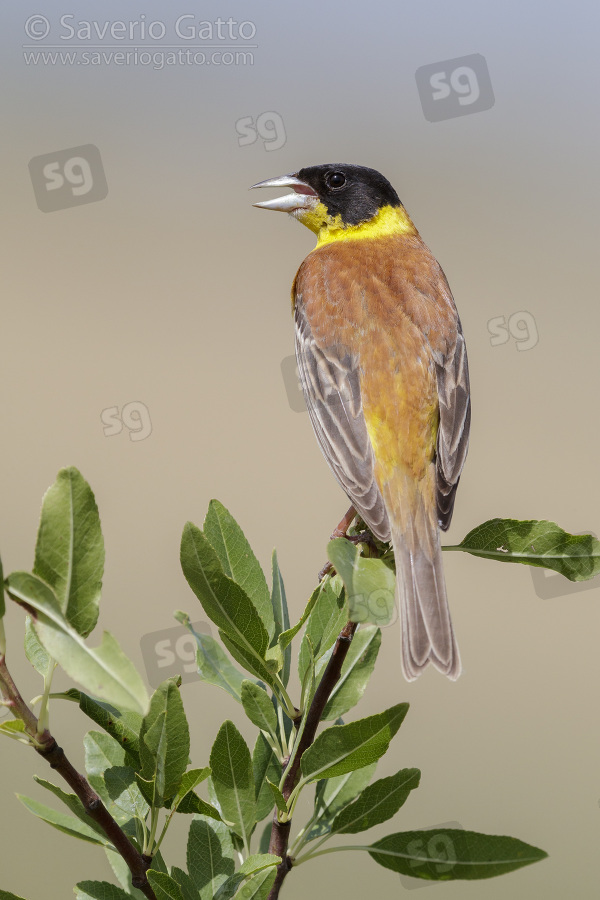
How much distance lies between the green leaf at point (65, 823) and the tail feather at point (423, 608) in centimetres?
87

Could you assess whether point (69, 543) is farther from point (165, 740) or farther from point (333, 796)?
point (333, 796)

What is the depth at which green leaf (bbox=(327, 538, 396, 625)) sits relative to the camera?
3.82ft

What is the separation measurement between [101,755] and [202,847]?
0.20 metres

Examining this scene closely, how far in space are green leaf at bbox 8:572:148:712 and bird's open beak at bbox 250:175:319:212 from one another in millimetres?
3019

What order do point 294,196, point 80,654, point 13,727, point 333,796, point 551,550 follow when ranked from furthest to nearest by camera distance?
point 294,196 → point 551,550 → point 333,796 → point 13,727 → point 80,654

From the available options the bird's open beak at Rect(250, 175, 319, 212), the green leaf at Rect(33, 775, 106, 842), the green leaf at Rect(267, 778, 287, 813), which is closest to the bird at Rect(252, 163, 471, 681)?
the bird's open beak at Rect(250, 175, 319, 212)

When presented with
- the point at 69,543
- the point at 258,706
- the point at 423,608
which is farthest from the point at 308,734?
the point at 423,608

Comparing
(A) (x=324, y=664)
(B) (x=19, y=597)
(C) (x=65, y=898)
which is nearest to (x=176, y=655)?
(A) (x=324, y=664)

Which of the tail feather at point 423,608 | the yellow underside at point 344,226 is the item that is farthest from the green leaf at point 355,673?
the yellow underside at point 344,226

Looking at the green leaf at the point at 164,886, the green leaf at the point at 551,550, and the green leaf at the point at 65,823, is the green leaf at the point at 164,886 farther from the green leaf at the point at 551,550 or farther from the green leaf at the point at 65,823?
the green leaf at the point at 551,550

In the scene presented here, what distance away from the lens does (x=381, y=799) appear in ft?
4.25

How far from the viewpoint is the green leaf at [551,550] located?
1.50 meters

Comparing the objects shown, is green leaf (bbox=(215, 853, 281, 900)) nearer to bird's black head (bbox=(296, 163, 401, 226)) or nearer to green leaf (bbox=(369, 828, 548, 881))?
green leaf (bbox=(369, 828, 548, 881))

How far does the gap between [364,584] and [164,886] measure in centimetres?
46
